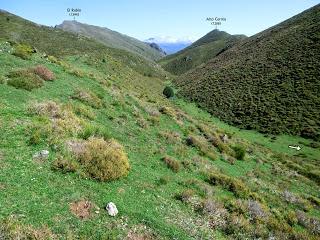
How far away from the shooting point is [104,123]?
2348cm

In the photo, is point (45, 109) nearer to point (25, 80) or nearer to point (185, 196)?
point (25, 80)

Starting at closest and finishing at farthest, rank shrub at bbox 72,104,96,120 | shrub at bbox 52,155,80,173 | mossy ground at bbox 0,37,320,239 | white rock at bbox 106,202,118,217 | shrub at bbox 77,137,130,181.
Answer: mossy ground at bbox 0,37,320,239
white rock at bbox 106,202,118,217
shrub at bbox 52,155,80,173
shrub at bbox 77,137,130,181
shrub at bbox 72,104,96,120

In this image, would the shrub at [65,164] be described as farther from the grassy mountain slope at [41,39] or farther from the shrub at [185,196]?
the grassy mountain slope at [41,39]

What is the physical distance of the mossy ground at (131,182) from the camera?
12.3 metres

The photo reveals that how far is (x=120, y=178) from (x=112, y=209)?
2914 mm

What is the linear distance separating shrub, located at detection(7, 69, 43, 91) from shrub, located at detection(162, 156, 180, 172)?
10274 mm

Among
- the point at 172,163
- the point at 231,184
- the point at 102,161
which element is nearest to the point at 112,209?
the point at 102,161

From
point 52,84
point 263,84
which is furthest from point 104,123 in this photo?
point 263,84

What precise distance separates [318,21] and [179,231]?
92942 millimetres

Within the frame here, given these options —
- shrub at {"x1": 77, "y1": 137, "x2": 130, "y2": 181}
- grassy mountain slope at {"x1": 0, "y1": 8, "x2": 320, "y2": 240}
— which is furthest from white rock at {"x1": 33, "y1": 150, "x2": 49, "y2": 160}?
shrub at {"x1": 77, "y1": 137, "x2": 130, "y2": 181}

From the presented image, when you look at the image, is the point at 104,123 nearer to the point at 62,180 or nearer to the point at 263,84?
the point at 62,180

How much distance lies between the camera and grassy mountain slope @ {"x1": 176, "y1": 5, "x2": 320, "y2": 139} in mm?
57531

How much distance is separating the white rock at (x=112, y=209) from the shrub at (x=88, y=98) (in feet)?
44.4

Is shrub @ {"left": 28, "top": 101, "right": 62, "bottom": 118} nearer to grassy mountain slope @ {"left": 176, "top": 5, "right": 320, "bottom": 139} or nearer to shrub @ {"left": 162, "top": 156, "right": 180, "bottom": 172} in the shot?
shrub @ {"left": 162, "top": 156, "right": 180, "bottom": 172}
